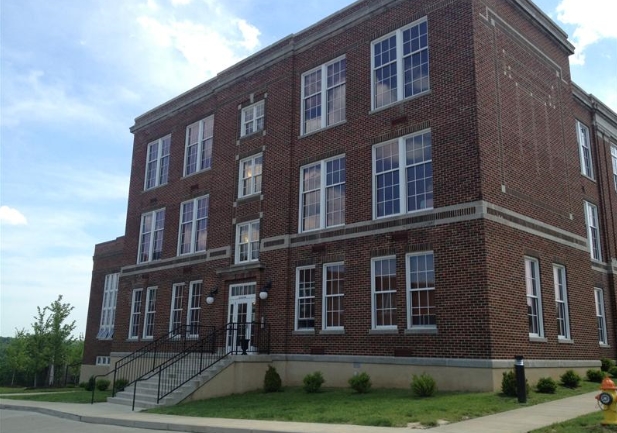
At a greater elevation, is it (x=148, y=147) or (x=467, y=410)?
(x=148, y=147)

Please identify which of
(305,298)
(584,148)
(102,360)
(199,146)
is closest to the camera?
(305,298)

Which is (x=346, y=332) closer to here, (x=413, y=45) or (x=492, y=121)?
(x=492, y=121)

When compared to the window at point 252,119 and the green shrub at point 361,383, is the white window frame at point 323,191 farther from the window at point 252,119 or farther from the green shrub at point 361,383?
the green shrub at point 361,383

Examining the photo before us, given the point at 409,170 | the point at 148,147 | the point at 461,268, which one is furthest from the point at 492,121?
the point at 148,147

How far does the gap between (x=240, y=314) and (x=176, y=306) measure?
5064mm

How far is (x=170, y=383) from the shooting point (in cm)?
1941

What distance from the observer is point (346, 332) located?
731 inches

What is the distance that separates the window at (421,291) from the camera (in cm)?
1664

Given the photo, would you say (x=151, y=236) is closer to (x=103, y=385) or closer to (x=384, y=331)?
(x=103, y=385)

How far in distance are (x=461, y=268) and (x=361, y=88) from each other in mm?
7831

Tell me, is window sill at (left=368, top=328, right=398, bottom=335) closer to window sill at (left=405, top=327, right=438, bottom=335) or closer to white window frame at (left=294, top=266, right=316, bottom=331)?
window sill at (left=405, top=327, right=438, bottom=335)

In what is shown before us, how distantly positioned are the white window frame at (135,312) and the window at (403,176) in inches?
610

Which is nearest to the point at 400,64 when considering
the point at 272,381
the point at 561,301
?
the point at 561,301

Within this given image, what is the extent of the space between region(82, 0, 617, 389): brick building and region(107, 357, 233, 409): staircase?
2.16 meters
